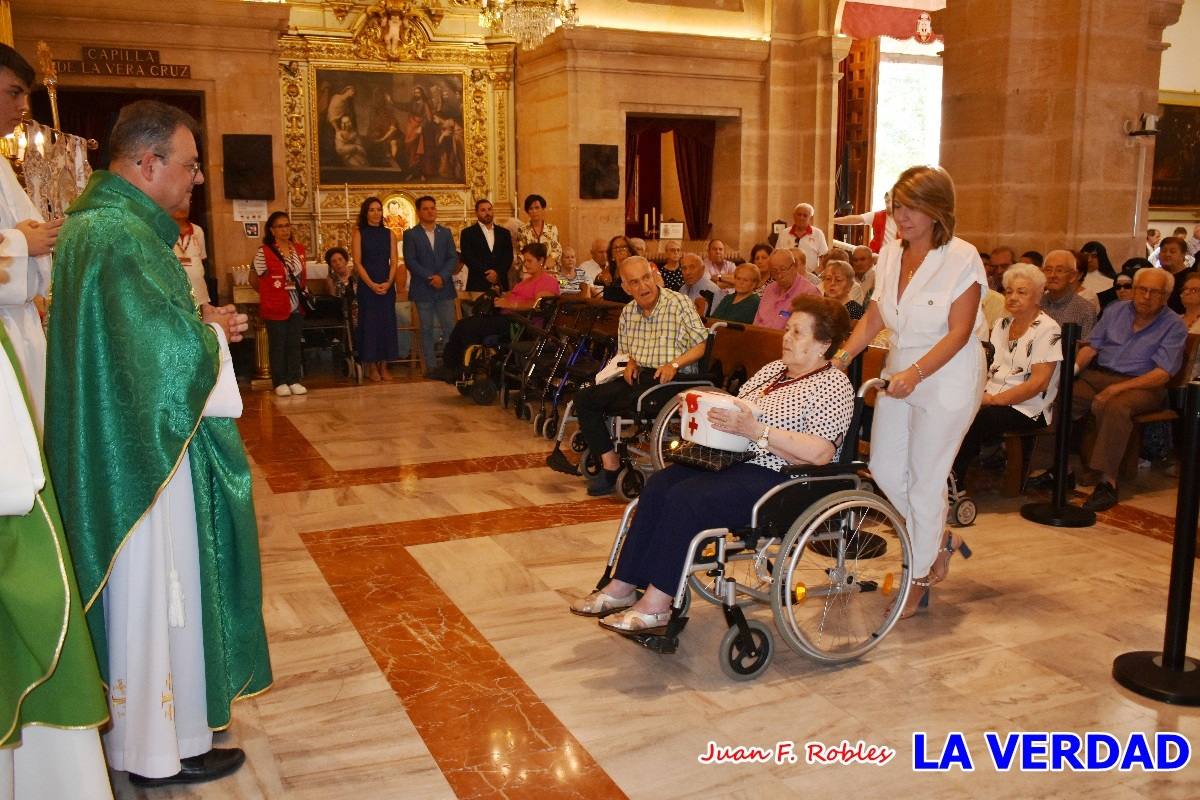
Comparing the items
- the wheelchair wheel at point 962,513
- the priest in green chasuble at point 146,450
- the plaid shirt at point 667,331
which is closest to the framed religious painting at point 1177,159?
the wheelchair wheel at point 962,513

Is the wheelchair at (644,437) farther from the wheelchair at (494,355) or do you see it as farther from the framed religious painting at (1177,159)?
the framed religious painting at (1177,159)

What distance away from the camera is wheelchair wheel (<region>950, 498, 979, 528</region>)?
5.29m

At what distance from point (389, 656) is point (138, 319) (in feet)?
5.28

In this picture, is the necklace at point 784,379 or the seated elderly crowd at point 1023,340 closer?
the necklace at point 784,379

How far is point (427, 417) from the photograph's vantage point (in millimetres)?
8039

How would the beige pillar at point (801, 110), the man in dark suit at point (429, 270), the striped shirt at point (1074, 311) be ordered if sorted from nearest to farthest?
the striped shirt at point (1074, 311)
the man in dark suit at point (429, 270)
the beige pillar at point (801, 110)

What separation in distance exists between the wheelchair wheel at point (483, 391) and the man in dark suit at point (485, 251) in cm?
179

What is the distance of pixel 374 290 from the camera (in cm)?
955

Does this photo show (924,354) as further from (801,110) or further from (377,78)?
(377,78)

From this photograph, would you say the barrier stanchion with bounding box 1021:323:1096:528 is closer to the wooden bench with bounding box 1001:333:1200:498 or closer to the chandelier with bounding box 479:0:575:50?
the wooden bench with bounding box 1001:333:1200:498

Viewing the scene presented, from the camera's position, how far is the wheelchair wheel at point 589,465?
598 centimetres

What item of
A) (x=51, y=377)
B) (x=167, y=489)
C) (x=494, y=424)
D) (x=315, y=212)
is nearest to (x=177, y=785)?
(x=167, y=489)

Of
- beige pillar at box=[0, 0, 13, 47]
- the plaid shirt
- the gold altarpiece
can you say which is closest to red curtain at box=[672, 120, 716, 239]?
the gold altarpiece

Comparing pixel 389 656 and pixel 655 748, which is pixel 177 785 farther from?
pixel 655 748
